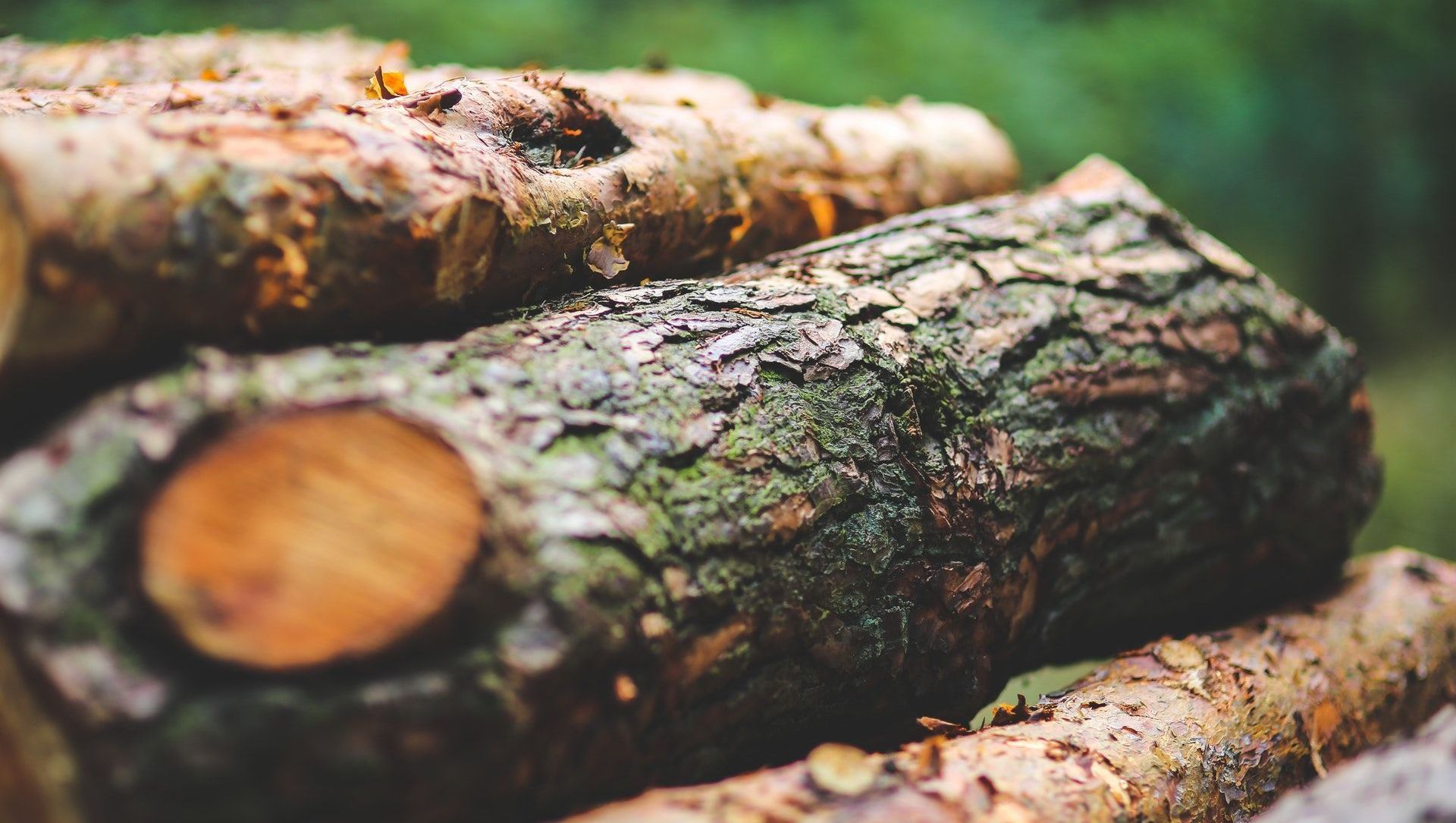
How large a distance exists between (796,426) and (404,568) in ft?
2.03

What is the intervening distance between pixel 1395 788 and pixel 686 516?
0.85 m

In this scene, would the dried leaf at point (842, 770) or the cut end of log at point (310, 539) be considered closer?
the cut end of log at point (310, 539)

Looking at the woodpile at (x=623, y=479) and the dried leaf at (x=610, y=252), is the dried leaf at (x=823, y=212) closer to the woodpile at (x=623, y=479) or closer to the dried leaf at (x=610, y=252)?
the woodpile at (x=623, y=479)

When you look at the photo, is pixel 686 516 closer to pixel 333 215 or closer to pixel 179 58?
pixel 333 215

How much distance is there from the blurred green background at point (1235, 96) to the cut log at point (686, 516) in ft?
9.05

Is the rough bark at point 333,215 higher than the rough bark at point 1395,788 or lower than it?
higher

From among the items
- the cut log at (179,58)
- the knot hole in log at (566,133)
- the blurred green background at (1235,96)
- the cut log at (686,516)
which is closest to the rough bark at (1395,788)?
the cut log at (686,516)

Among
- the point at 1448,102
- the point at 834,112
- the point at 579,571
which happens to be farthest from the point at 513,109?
the point at 1448,102

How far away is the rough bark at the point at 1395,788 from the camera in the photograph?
0.96 meters

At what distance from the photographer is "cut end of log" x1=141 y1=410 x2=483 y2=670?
2.92ft

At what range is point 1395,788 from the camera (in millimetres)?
1000

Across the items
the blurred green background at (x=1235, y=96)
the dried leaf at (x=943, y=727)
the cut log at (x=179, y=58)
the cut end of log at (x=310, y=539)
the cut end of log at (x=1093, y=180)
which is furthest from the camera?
the blurred green background at (x=1235, y=96)

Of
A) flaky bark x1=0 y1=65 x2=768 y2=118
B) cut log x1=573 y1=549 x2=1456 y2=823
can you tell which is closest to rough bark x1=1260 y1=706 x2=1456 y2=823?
cut log x1=573 y1=549 x2=1456 y2=823

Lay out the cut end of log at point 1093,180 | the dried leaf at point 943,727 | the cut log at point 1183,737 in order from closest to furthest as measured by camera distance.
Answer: the cut log at point 1183,737, the dried leaf at point 943,727, the cut end of log at point 1093,180
